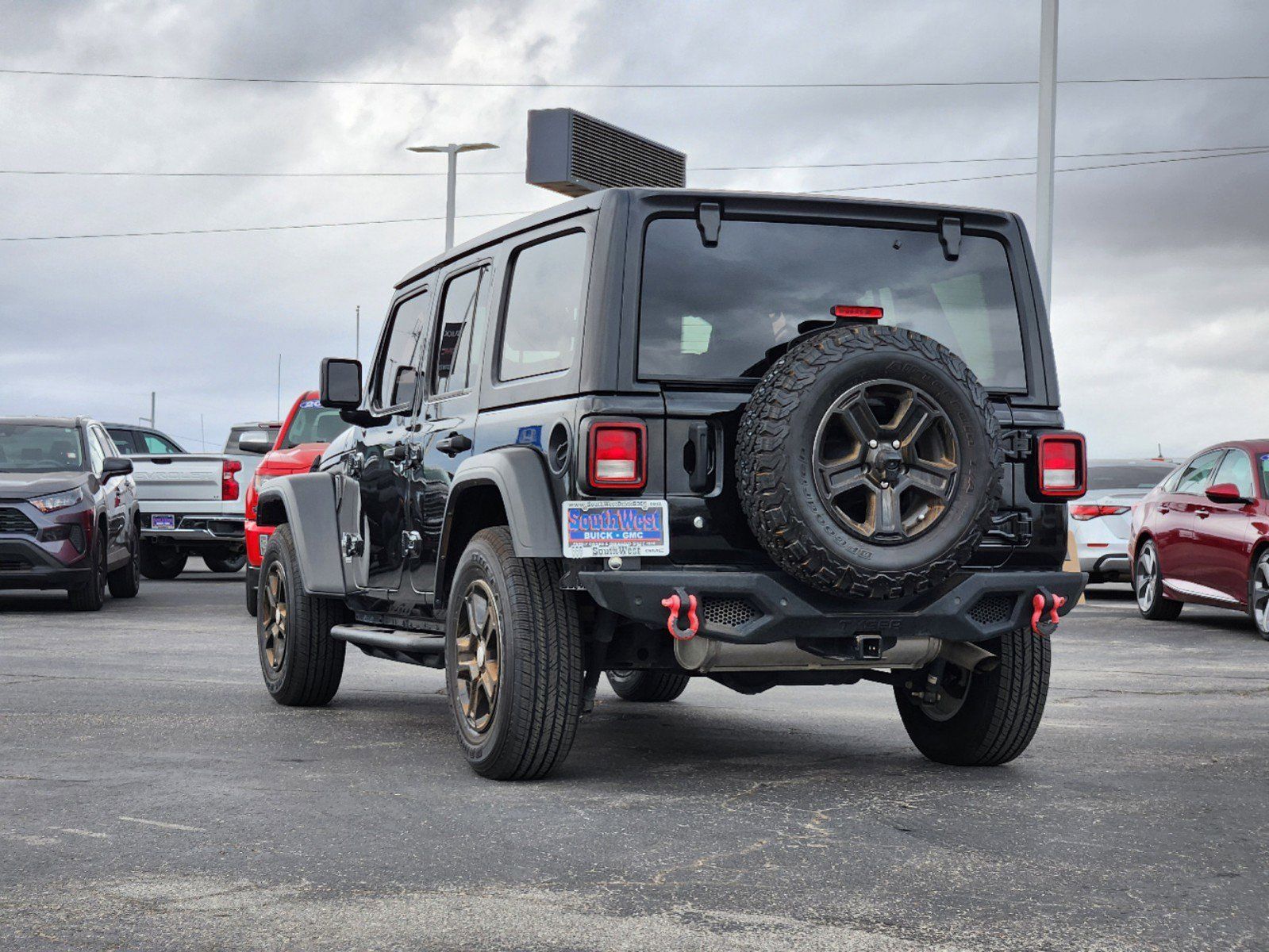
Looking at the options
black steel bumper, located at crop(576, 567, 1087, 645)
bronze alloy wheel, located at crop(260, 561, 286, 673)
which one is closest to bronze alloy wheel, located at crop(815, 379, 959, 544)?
black steel bumper, located at crop(576, 567, 1087, 645)

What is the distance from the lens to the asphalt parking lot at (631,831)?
4.14m

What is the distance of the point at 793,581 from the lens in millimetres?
5652

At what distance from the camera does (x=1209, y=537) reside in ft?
45.4

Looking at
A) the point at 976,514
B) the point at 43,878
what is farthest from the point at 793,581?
the point at 43,878

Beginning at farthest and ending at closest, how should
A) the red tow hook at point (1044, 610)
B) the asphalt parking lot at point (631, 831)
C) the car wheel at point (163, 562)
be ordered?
the car wheel at point (163, 562)
the red tow hook at point (1044, 610)
the asphalt parking lot at point (631, 831)

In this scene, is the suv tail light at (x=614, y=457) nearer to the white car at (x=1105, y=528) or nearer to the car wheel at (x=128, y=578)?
the white car at (x=1105, y=528)

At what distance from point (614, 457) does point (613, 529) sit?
0.76ft

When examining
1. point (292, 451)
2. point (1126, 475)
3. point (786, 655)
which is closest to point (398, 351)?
point (786, 655)

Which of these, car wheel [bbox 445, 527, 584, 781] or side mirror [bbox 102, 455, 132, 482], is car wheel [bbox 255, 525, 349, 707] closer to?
car wheel [bbox 445, 527, 584, 781]

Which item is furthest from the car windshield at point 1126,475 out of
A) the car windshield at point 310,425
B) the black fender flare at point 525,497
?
the black fender flare at point 525,497

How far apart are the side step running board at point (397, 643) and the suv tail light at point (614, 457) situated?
159cm

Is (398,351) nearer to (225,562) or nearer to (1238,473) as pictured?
(1238,473)

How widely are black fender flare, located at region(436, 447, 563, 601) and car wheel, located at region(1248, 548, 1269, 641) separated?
8630 mm

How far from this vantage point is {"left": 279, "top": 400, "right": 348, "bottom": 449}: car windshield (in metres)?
15.4
